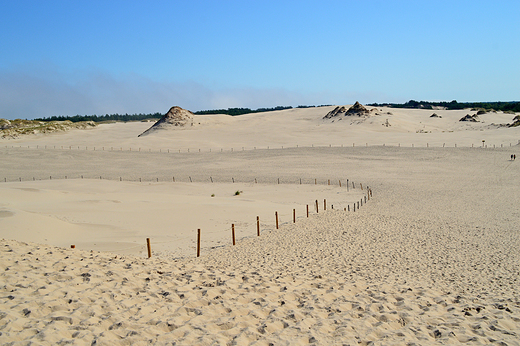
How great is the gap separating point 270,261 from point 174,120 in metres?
84.5

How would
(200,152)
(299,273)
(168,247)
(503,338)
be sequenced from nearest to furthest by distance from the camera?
1. (503,338)
2. (299,273)
3. (168,247)
4. (200,152)

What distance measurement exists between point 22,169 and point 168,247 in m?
41.7

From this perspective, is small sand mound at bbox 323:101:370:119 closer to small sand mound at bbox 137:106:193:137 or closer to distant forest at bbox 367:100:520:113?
small sand mound at bbox 137:106:193:137

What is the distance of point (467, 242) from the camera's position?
16625mm

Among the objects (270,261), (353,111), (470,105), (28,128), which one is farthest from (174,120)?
(470,105)

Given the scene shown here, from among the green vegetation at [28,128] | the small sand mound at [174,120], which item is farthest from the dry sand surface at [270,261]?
the green vegetation at [28,128]

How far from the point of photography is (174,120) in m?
93.2

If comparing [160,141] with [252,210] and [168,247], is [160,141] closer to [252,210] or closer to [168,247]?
[252,210]

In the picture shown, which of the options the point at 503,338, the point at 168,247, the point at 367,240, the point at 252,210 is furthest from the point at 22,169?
the point at 503,338

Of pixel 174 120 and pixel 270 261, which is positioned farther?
pixel 174 120

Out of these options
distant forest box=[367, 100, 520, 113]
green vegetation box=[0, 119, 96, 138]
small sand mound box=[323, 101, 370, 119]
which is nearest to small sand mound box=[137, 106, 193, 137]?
green vegetation box=[0, 119, 96, 138]

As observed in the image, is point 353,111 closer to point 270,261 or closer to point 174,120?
point 174,120

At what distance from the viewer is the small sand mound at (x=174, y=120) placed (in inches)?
3588

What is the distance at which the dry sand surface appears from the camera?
700 centimetres
